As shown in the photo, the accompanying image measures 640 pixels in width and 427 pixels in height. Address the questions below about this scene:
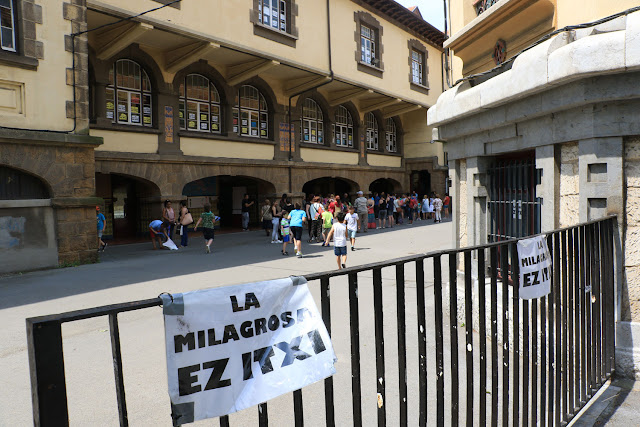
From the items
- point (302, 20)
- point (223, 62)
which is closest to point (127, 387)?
point (223, 62)

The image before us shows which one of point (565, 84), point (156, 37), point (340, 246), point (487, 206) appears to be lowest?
point (340, 246)

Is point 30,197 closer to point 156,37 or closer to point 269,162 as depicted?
point 156,37

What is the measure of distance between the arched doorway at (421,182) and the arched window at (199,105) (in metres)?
16.4

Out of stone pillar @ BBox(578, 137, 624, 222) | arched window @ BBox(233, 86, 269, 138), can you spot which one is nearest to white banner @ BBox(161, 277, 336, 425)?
stone pillar @ BBox(578, 137, 624, 222)

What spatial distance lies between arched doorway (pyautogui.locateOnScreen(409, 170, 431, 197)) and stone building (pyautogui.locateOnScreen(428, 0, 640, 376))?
82.1 ft

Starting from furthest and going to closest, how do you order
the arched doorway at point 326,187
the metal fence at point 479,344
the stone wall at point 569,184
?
the arched doorway at point 326,187
the stone wall at point 569,184
the metal fence at point 479,344

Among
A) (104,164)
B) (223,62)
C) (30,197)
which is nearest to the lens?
(30,197)

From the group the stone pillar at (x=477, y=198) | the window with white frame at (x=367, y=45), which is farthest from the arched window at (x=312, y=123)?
the stone pillar at (x=477, y=198)

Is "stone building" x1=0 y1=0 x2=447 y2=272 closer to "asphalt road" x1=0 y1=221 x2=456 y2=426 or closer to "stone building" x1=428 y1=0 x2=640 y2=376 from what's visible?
"asphalt road" x1=0 y1=221 x2=456 y2=426

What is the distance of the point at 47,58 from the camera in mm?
11047

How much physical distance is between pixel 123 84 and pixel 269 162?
6.46m

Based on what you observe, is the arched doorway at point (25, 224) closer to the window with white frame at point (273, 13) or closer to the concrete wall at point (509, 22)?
the concrete wall at point (509, 22)

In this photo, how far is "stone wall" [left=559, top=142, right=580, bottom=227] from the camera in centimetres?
434

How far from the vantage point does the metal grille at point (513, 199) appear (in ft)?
17.1
